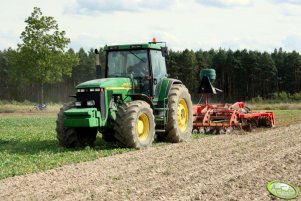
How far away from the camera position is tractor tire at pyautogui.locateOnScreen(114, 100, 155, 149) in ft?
38.2

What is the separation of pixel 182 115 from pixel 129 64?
241cm

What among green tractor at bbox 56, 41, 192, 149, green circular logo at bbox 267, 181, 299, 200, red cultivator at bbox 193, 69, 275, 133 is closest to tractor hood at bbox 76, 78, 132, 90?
green tractor at bbox 56, 41, 192, 149

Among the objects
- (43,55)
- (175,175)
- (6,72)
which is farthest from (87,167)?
(6,72)

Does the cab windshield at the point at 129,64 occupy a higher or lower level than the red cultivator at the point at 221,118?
higher

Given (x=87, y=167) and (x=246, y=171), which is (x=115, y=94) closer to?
(x=87, y=167)

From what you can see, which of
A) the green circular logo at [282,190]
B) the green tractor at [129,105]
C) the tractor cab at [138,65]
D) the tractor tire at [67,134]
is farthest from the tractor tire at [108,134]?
the green circular logo at [282,190]

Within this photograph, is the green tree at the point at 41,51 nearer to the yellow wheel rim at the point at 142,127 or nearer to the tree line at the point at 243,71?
the tree line at the point at 243,71

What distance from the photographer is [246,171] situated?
881 cm

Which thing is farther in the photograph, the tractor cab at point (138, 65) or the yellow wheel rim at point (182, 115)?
the yellow wheel rim at point (182, 115)

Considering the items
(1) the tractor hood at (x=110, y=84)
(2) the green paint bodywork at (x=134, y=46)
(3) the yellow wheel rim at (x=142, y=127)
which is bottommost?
(3) the yellow wheel rim at (x=142, y=127)

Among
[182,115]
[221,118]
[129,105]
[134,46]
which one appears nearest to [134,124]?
[129,105]

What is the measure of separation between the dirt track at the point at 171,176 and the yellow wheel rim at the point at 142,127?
1.95 feet

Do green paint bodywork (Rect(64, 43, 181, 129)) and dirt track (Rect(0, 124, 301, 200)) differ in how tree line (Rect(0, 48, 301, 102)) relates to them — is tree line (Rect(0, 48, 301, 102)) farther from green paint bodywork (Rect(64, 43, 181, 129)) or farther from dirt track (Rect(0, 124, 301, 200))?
dirt track (Rect(0, 124, 301, 200))

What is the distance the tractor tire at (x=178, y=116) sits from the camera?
13359 millimetres
